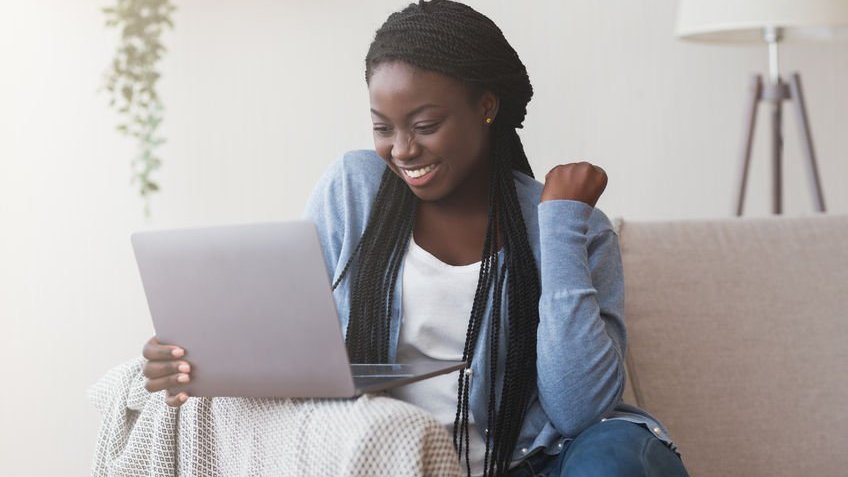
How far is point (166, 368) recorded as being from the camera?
3.83ft

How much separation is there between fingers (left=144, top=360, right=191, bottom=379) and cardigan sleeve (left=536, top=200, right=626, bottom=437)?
427mm

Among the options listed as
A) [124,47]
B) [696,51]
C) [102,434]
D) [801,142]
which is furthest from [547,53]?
[102,434]

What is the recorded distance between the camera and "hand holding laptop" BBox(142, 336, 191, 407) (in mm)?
1158

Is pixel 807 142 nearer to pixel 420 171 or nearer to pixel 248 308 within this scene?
pixel 420 171

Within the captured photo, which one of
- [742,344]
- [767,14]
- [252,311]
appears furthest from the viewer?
[767,14]

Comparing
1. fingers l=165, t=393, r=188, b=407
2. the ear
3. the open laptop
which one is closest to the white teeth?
the ear

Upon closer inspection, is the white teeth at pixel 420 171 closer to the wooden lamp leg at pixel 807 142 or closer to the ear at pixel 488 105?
the ear at pixel 488 105

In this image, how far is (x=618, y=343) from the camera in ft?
4.53

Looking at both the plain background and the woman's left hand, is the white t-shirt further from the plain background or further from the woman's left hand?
the plain background

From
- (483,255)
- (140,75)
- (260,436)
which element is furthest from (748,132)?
(260,436)

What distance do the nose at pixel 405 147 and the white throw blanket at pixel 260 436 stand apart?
0.37 metres

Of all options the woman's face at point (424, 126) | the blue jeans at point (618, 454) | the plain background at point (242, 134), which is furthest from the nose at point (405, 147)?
the plain background at point (242, 134)

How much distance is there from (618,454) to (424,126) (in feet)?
1.52

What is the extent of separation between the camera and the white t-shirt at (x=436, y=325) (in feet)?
4.45
